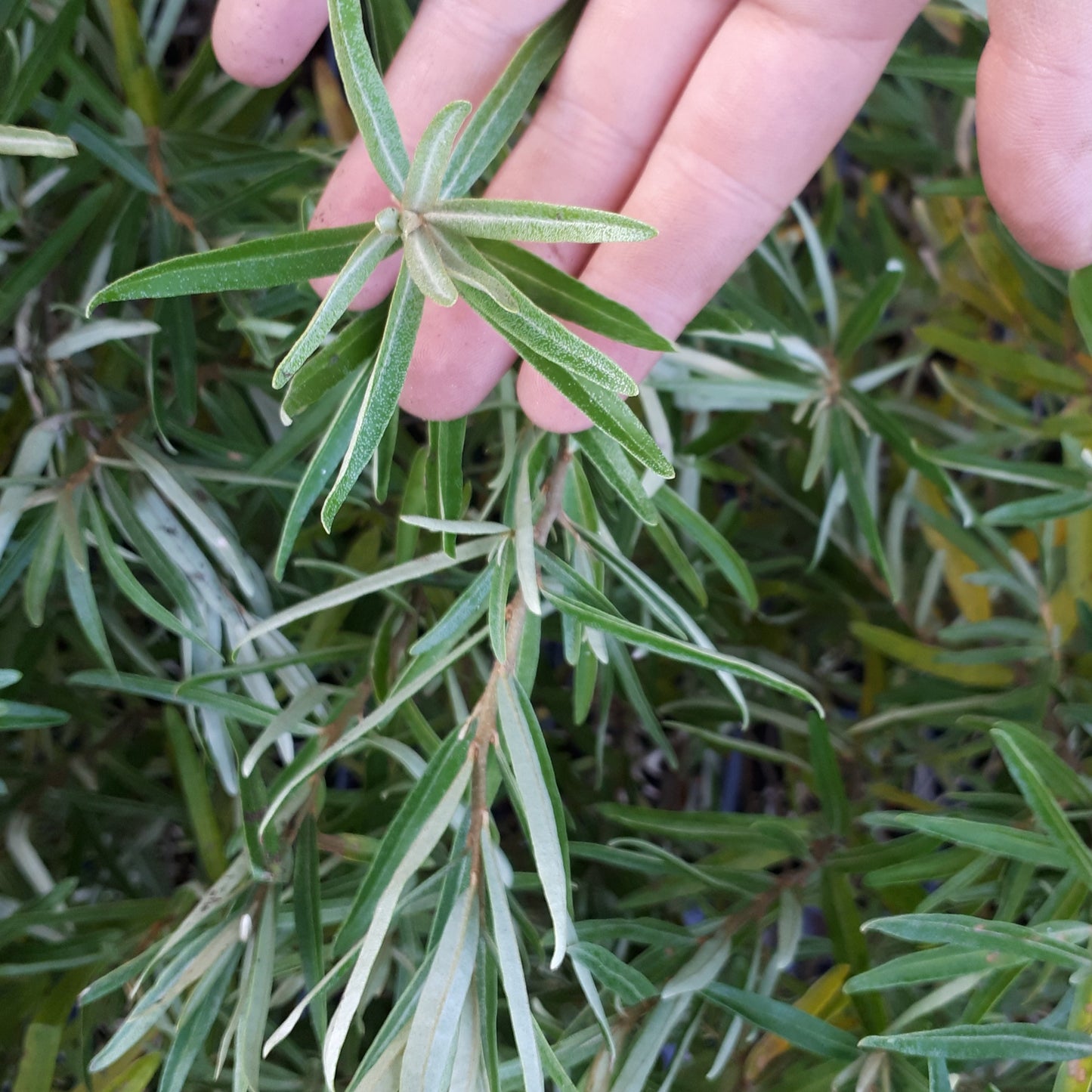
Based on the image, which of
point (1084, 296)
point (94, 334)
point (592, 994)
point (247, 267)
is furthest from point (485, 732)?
point (1084, 296)

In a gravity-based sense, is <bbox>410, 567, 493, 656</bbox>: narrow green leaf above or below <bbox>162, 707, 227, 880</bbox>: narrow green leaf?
above

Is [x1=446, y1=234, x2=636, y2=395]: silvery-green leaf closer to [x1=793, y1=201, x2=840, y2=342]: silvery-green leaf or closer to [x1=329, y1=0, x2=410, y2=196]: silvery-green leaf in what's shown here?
[x1=329, y1=0, x2=410, y2=196]: silvery-green leaf

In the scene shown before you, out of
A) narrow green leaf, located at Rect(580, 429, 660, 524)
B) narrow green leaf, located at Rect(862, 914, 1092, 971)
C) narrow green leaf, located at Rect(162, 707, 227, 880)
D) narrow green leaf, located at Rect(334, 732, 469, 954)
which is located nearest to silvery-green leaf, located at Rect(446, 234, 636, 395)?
narrow green leaf, located at Rect(580, 429, 660, 524)

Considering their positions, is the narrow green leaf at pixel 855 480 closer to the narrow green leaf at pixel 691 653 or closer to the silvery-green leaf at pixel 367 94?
the narrow green leaf at pixel 691 653

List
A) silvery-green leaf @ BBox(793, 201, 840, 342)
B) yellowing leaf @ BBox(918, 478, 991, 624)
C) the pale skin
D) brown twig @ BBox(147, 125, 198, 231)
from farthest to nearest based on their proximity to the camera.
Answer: yellowing leaf @ BBox(918, 478, 991, 624) < silvery-green leaf @ BBox(793, 201, 840, 342) < brown twig @ BBox(147, 125, 198, 231) < the pale skin

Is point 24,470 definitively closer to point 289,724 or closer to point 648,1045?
point 289,724

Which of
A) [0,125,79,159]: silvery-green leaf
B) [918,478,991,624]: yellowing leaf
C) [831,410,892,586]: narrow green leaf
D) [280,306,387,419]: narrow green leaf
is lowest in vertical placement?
[918,478,991,624]: yellowing leaf

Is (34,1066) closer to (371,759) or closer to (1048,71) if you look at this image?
(371,759)
